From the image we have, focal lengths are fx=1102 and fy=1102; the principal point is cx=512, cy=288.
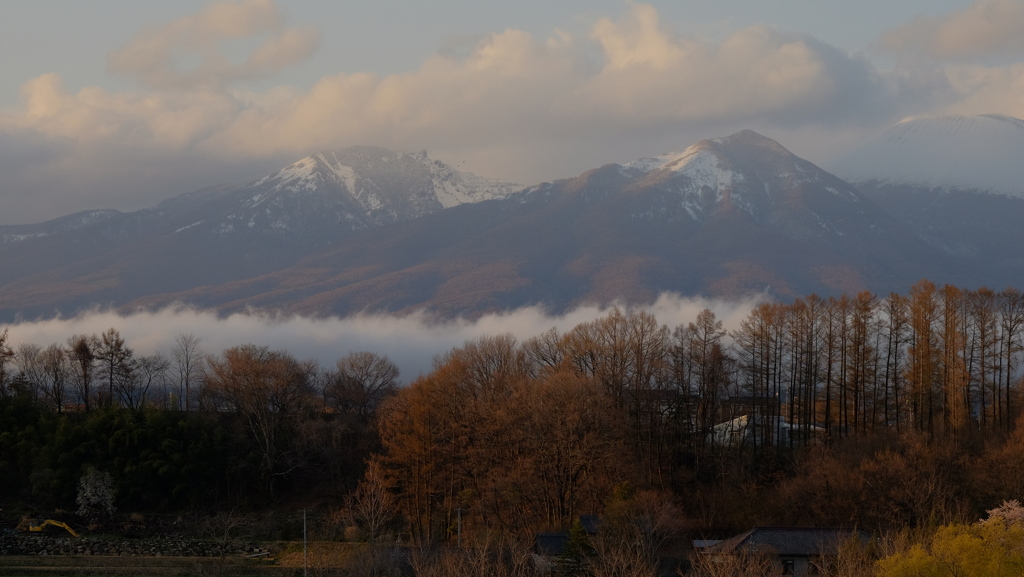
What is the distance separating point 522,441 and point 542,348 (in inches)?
703

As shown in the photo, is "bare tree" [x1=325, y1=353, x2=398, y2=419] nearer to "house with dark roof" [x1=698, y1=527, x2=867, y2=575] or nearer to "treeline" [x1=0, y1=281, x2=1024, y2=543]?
"treeline" [x1=0, y1=281, x2=1024, y2=543]

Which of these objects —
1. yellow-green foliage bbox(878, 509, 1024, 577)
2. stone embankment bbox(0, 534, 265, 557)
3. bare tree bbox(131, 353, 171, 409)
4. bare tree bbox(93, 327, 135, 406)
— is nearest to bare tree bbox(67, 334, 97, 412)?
bare tree bbox(93, 327, 135, 406)

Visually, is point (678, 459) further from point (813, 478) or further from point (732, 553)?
point (732, 553)

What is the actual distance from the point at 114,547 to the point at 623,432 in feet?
99.8

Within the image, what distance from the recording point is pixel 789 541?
5300 centimetres

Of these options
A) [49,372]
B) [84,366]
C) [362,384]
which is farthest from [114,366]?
[362,384]

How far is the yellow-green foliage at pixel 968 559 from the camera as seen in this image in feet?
125

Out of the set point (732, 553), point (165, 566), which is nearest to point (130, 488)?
point (165, 566)

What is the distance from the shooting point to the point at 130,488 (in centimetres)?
7456

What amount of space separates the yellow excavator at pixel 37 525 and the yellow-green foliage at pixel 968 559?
50.3 meters

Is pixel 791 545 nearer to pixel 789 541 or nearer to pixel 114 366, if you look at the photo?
pixel 789 541

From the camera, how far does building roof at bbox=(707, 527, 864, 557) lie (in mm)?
50469

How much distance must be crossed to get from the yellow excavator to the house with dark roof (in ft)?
131

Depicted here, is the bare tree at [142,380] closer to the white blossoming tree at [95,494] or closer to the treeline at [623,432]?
the treeline at [623,432]
